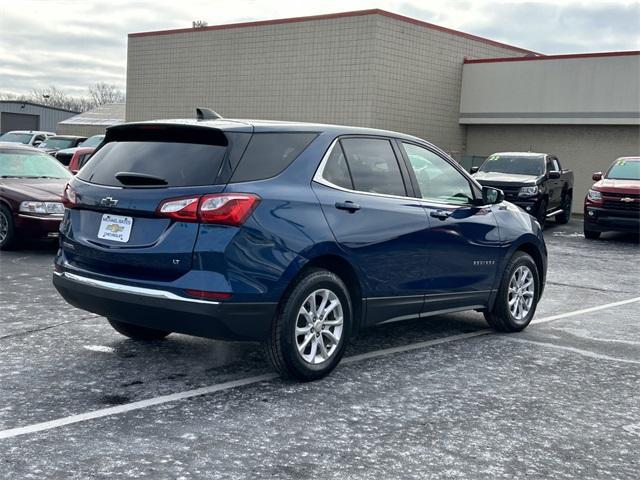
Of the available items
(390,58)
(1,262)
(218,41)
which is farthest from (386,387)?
(218,41)

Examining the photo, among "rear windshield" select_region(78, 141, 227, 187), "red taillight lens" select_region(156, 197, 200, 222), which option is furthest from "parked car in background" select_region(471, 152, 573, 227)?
"red taillight lens" select_region(156, 197, 200, 222)

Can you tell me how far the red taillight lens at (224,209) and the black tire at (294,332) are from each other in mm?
622

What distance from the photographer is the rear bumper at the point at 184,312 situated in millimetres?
5059

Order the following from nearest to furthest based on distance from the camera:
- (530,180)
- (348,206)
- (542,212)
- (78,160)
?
(348,206) < (530,180) < (542,212) < (78,160)

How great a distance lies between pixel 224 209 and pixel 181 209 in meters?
0.27

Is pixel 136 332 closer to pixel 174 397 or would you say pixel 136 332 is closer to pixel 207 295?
pixel 174 397

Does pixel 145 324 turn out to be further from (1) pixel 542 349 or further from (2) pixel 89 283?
(1) pixel 542 349

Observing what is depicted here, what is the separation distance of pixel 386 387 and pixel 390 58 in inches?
854

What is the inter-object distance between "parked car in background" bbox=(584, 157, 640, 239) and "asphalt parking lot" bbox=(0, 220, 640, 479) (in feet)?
30.8

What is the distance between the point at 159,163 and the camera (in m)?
5.43

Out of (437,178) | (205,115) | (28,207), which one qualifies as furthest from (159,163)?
(28,207)

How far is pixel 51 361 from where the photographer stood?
19.5 feet

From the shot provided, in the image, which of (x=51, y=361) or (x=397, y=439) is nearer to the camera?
(x=397, y=439)

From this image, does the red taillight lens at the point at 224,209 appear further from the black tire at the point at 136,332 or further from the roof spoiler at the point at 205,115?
the black tire at the point at 136,332
